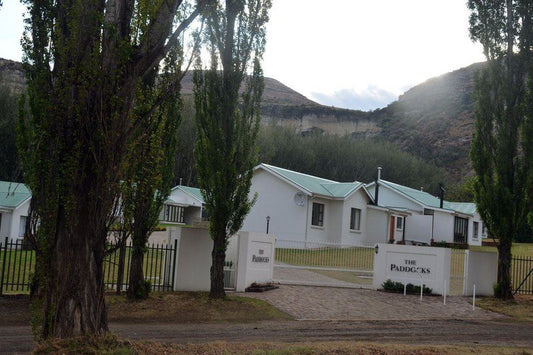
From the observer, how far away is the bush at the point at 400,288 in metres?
20.5

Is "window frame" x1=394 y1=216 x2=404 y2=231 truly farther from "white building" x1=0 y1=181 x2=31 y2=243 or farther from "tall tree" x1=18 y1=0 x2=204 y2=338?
"tall tree" x1=18 y1=0 x2=204 y2=338

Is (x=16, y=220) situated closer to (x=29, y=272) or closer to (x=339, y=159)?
(x=29, y=272)

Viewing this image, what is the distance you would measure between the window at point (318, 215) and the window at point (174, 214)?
14481 millimetres

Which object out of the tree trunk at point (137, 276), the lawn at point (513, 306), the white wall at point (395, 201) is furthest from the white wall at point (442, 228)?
the tree trunk at point (137, 276)

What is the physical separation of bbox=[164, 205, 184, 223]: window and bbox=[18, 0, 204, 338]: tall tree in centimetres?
3639

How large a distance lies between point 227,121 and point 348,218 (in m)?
20.3

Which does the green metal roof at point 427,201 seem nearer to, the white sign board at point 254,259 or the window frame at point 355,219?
the window frame at point 355,219

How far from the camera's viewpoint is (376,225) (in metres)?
37.5

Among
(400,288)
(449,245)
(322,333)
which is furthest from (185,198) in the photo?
(322,333)

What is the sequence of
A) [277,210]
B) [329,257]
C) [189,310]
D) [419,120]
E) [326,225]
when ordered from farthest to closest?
[419,120], [326,225], [277,210], [329,257], [189,310]

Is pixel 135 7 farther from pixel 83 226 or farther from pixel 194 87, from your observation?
pixel 194 87

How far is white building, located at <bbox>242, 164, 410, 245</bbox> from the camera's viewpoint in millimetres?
33375

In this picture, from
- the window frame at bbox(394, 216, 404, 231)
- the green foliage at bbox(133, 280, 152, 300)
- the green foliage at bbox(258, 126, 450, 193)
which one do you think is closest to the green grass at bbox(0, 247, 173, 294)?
the green foliage at bbox(133, 280, 152, 300)

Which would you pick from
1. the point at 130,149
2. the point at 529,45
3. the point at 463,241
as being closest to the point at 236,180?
the point at 130,149
